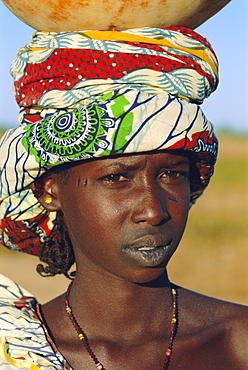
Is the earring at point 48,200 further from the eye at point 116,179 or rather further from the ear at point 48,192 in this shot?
the eye at point 116,179

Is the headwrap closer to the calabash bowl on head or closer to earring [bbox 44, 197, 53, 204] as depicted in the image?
the calabash bowl on head

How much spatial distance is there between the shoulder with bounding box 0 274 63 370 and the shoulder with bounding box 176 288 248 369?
65 cm

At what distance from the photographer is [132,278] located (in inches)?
109

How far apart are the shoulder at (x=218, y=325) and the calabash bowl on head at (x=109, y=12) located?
48.8 inches

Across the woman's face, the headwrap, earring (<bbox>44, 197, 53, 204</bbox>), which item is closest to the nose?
A: the woman's face

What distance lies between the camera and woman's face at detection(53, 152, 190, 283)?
271 centimetres

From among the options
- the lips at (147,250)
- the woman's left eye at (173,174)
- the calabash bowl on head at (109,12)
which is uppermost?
the calabash bowl on head at (109,12)

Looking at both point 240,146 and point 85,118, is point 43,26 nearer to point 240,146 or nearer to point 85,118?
point 85,118

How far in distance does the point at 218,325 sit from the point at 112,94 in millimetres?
1181

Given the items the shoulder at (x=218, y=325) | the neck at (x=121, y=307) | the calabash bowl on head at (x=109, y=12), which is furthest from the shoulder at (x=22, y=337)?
the calabash bowl on head at (x=109, y=12)

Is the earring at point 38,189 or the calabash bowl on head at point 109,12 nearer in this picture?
the calabash bowl on head at point 109,12

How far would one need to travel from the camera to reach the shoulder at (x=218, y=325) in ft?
10.1

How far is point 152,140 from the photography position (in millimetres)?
2668

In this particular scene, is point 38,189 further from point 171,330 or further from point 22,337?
point 171,330
